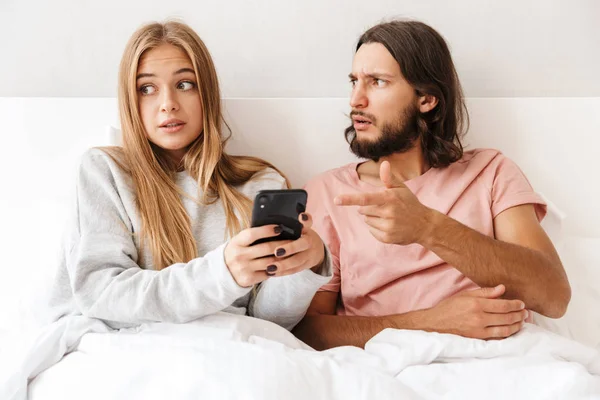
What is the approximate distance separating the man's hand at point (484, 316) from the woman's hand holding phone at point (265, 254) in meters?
0.36

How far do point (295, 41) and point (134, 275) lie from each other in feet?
3.03

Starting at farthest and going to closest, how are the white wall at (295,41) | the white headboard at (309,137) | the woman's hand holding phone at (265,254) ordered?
the white wall at (295,41) < the white headboard at (309,137) < the woman's hand holding phone at (265,254)

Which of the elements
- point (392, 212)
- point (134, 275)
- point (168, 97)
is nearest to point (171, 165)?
point (168, 97)

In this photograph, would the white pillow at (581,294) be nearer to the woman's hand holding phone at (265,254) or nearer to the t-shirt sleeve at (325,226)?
the t-shirt sleeve at (325,226)

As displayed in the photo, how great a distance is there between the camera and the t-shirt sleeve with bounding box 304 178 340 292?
1.61 m

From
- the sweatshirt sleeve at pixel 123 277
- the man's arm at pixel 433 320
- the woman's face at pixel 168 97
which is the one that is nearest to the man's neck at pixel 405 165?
the man's arm at pixel 433 320

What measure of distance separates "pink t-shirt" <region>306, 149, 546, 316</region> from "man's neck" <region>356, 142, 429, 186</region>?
0.14ft

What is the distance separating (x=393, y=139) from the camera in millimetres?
1632

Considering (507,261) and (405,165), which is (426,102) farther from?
(507,261)

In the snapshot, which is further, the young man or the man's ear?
the man's ear

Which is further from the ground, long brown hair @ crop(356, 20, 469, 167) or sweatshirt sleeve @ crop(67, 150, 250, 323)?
long brown hair @ crop(356, 20, 469, 167)

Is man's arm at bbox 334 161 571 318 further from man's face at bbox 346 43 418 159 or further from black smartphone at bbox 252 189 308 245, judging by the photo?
man's face at bbox 346 43 418 159

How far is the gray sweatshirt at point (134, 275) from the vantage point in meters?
1.27

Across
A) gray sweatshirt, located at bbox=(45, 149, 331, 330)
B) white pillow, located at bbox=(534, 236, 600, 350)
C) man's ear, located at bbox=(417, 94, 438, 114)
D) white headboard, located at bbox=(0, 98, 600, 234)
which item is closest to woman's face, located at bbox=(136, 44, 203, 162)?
gray sweatshirt, located at bbox=(45, 149, 331, 330)
